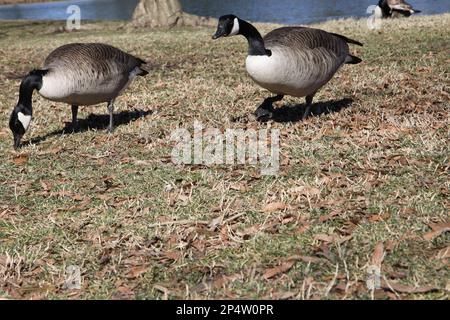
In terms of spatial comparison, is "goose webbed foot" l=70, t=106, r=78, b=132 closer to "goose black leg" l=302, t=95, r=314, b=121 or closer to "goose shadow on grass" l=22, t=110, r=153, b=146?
"goose shadow on grass" l=22, t=110, r=153, b=146

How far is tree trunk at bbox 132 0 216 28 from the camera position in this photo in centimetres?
2641

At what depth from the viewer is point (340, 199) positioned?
210 inches

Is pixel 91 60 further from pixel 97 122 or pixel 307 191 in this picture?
pixel 307 191

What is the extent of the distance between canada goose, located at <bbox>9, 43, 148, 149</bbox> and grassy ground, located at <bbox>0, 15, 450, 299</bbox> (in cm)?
51

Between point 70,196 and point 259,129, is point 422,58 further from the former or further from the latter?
point 70,196

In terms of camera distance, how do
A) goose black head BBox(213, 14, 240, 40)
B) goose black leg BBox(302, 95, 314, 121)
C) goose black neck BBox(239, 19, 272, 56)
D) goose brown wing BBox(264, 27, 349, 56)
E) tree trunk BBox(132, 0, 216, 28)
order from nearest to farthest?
goose black neck BBox(239, 19, 272, 56) < goose black head BBox(213, 14, 240, 40) < goose brown wing BBox(264, 27, 349, 56) < goose black leg BBox(302, 95, 314, 121) < tree trunk BBox(132, 0, 216, 28)

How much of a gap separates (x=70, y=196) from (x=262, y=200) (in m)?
2.09

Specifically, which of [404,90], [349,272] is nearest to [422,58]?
[404,90]

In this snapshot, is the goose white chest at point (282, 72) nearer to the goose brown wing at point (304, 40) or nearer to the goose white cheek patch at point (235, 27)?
the goose brown wing at point (304, 40)

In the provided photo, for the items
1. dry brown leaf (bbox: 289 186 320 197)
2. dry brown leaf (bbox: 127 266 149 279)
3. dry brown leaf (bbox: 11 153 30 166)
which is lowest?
dry brown leaf (bbox: 11 153 30 166)

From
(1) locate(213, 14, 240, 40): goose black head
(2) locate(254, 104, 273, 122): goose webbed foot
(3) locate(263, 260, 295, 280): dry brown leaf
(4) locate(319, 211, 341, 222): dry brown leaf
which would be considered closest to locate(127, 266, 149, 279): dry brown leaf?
(3) locate(263, 260, 295, 280): dry brown leaf

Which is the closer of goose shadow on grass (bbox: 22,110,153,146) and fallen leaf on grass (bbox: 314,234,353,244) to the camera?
fallen leaf on grass (bbox: 314,234,353,244)

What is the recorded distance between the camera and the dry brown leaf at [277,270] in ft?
13.6

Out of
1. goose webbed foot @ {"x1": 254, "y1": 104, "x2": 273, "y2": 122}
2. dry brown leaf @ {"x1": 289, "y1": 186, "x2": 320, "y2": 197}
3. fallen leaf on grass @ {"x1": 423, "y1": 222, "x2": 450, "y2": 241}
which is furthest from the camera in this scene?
goose webbed foot @ {"x1": 254, "y1": 104, "x2": 273, "y2": 122}
